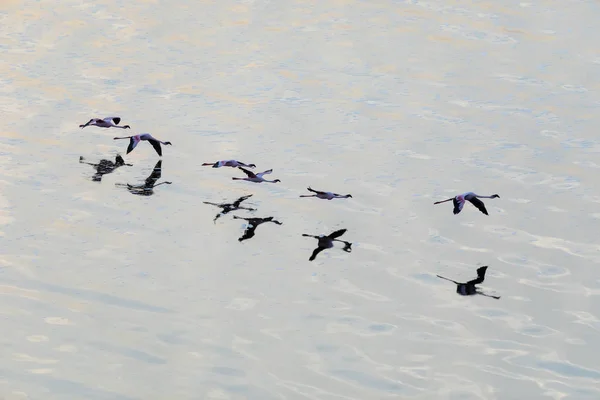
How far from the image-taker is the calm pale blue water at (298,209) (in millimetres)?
17703

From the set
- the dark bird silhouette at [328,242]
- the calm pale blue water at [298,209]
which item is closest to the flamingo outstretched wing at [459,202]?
the calm pale blue water at [298,209]

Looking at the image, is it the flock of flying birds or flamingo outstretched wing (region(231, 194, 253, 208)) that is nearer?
the flock of flying birds

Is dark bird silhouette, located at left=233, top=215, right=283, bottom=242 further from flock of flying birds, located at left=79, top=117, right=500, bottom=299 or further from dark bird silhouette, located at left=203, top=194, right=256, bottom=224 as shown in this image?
dark bird silhouette, located at left=203, top=194, right=256, bottom=224

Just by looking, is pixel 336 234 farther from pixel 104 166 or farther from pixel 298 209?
pixel 104 166

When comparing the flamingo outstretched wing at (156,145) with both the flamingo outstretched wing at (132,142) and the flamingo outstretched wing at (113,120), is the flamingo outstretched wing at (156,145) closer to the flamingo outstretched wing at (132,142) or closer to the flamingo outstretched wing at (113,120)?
the flamingo outstretched wing at (132,142)

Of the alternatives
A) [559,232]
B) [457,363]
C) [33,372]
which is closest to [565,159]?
[559,232]

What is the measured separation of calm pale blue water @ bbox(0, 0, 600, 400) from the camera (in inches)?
697

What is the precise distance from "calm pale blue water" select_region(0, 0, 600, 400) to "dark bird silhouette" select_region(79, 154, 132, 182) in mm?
225

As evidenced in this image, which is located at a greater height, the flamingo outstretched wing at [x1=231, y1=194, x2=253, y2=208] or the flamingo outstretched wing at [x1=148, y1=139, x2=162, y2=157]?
the flamingo outstretched wing at [x1=148, y1=139, x2=162, y2=157]

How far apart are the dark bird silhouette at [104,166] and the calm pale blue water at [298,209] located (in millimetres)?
225

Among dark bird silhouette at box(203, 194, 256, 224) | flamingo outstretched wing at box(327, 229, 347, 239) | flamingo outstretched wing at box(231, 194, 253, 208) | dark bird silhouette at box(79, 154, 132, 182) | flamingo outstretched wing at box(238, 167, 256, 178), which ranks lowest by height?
flamingo outstretched wing at box(327, 229, 347, 239)

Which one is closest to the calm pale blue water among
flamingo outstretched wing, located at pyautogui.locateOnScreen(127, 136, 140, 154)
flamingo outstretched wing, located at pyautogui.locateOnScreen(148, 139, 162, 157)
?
flamingo outstretched wing, located at pyautogui.locateOnScreen(148, 139, 162, 157)

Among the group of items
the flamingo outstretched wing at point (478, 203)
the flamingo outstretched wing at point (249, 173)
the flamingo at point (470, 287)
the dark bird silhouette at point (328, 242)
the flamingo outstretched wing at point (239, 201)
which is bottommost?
the flamingo at point (470, 287)

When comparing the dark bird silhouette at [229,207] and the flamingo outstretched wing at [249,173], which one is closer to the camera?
the dark bird silhouette at [229,207]
